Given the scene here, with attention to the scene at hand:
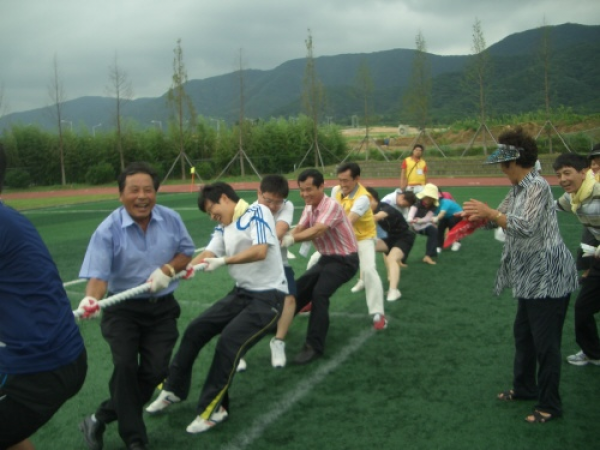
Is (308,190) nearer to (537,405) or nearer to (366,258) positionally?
(366,258)

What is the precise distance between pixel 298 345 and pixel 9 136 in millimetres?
41669

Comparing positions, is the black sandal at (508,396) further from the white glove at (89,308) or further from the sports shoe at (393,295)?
the sports shoe at (393,295)

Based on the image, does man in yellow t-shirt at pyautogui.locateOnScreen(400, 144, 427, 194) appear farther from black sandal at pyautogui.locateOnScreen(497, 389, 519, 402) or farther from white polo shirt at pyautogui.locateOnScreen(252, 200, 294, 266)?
black sandal at pyautogui.locateOnScreen(497, 389, 519, 402)

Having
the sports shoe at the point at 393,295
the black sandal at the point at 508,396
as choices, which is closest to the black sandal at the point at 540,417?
the black sandal at the point at 508,396

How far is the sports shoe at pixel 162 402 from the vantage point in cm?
476

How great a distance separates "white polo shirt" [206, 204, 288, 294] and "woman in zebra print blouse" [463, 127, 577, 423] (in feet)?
4.79

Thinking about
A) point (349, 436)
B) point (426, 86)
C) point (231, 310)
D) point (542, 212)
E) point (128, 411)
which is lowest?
point (349, 436)

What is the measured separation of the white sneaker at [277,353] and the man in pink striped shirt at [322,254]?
0.47 ft

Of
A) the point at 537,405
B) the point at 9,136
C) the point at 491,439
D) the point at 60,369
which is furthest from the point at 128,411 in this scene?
the point at 9,136

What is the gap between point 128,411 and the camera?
13.1ft

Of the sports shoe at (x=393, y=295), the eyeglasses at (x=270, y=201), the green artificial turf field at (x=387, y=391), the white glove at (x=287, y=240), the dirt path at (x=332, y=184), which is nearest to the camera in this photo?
the green artificial turf field at (x=387, y=391)

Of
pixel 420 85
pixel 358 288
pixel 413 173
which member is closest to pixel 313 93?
pixel 420 85

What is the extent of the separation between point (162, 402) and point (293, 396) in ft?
3.42

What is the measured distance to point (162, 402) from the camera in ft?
15.7
